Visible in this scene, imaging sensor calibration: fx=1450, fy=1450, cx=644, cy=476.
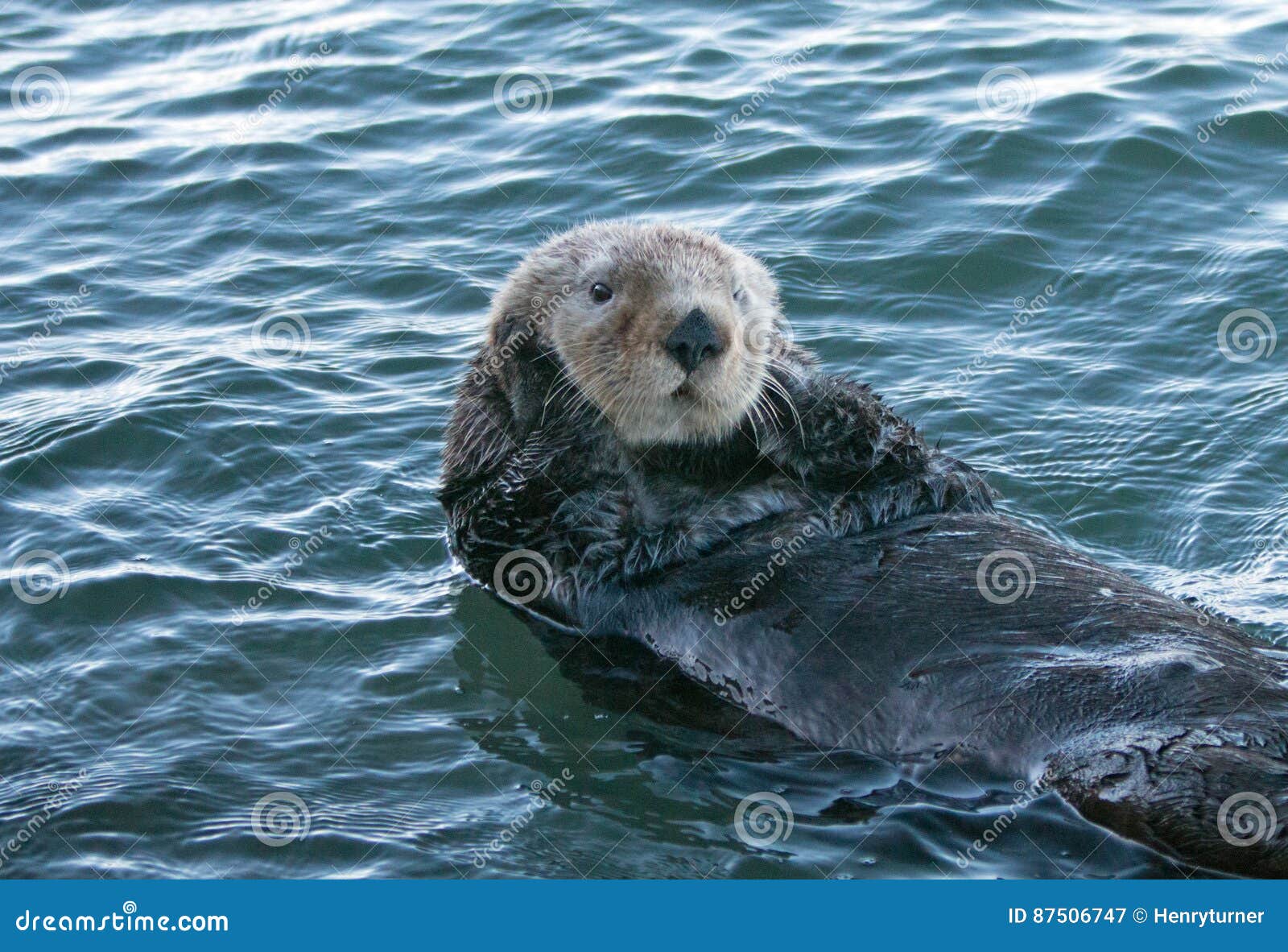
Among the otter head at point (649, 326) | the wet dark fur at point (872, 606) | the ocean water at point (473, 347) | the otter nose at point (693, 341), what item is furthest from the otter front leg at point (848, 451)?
the ocean water at point (473, 347)

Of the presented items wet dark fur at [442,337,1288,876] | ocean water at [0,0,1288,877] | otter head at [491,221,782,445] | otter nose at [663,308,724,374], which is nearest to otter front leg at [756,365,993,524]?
wet dark fur at [442,337,1288,876]

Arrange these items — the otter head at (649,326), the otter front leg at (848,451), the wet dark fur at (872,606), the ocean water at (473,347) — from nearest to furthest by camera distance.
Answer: the wet dark fur at (872,606), the ocean water at (473,347), the otter head at (649,326), the otter front leg at (848,451)

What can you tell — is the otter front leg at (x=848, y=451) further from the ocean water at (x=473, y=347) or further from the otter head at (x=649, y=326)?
the ocean water at (x=473, y=347)

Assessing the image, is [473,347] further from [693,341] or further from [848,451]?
[693,341]

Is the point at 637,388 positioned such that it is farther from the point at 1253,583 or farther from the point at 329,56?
the point at 329,56

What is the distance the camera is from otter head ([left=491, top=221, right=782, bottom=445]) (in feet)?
15.5

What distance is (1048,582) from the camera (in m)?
4.59

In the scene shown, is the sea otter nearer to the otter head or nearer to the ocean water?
the otter head

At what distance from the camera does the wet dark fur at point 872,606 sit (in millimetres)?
3910

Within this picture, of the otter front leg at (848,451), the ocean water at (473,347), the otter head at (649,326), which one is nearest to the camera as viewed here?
the ocean water at (473,347)

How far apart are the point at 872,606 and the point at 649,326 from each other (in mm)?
1159

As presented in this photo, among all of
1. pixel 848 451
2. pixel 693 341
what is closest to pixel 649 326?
pixel 693 341

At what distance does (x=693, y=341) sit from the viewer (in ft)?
15.1

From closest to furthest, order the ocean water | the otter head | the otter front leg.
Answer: the ocean water < the otter head < the otter front leg
